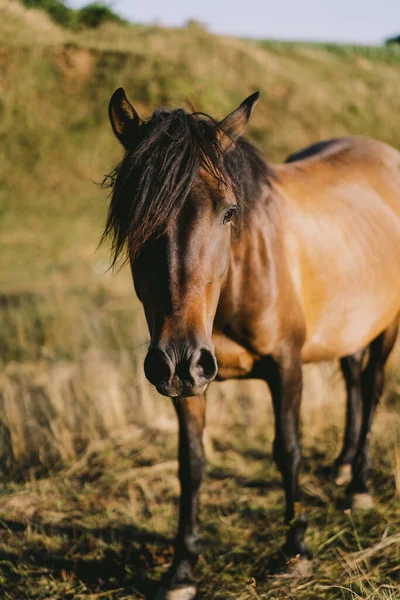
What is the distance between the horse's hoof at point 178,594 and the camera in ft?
8.77

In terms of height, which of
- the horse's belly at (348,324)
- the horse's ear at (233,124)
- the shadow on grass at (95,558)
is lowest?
the shadow on grass at (95,558)

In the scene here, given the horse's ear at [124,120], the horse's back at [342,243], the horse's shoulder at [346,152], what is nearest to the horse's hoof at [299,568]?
the horse's back at [342,243]

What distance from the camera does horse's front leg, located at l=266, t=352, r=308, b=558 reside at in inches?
108

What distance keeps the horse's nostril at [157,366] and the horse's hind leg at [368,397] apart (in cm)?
213

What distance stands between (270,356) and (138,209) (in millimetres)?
1074

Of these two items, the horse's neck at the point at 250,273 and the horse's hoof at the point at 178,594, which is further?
the horse's hoof at the point at 178,594

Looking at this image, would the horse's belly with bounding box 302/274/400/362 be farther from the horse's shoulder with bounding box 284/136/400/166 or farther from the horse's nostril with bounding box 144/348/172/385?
the horse's nostril with bounding box 144/348/172/385

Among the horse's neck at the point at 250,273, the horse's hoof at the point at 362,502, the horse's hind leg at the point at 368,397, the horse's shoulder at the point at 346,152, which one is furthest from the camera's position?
the horse's shoulder at the point at 346,152

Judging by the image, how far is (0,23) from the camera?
13.2m

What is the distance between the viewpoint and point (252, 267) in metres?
2.61

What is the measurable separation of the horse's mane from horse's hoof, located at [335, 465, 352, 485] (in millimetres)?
2363

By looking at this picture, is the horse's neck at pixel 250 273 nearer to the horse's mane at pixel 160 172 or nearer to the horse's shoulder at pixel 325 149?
the horse's mane at pixel 160 172

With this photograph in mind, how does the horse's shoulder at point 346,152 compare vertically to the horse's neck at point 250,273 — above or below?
above

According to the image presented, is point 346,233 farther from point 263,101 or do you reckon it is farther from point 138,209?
point 263,101
